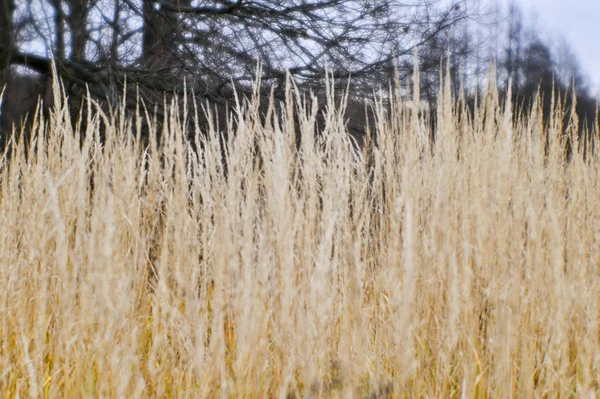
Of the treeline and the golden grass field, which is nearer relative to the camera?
the golden grass field

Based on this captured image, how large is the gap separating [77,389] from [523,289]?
1.38 m

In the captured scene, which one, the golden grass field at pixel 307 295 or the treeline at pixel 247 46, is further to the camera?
the treeline at pixel 247 46

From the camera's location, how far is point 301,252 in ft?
5.89

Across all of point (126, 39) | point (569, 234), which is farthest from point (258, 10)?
point (569, 234)

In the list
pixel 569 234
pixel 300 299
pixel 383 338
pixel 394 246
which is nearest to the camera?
pixel 394 246

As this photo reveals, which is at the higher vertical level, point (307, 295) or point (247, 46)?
point (247, 46)

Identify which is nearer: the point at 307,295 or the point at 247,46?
the point at 307,295

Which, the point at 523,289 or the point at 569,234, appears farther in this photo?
the point at 569,234

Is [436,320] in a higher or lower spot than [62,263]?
lower

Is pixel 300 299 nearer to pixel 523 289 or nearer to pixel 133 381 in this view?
pixel 133 381

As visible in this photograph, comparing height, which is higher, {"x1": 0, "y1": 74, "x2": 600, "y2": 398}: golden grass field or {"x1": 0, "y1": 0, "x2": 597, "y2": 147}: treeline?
{"x1": 0, "y1": 0, "x2": 597, "y2": 147}: treeline

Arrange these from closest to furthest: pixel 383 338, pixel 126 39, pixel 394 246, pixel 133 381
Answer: pixel 394 246, pixel 133 381, pixel 383 338, pixel 126 39

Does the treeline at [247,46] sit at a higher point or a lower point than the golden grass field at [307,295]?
higher

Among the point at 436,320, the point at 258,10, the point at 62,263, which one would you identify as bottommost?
the point at 436,320
